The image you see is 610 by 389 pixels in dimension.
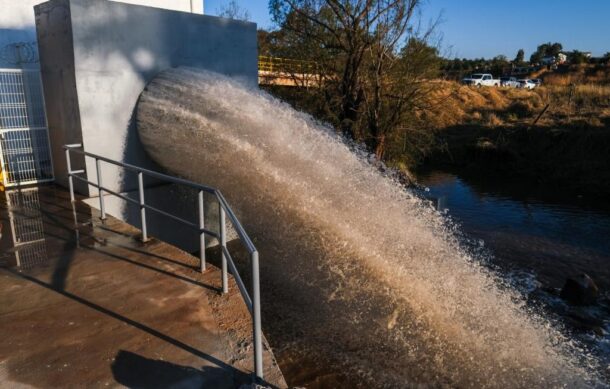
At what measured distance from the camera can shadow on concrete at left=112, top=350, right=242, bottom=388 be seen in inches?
131

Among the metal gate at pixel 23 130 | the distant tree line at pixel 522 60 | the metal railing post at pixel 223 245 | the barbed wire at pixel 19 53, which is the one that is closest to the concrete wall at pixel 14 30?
the barbed wire at pixel 19 53

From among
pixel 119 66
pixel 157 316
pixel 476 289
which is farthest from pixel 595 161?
pixel 157 316

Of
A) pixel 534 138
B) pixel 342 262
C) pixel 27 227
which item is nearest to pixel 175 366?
pixel 342 262

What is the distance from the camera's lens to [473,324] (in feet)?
20.8

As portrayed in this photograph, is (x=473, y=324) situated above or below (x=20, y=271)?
below

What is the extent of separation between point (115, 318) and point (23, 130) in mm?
6808

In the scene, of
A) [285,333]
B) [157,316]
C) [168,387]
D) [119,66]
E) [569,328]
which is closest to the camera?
[168,387]

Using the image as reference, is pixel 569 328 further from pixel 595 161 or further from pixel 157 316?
pixel 595 161

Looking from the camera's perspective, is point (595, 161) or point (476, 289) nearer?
point (476, 289)

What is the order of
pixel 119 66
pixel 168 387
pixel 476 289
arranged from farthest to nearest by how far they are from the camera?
pixel 119 66 < pixel 476 289 < pixel 168 387

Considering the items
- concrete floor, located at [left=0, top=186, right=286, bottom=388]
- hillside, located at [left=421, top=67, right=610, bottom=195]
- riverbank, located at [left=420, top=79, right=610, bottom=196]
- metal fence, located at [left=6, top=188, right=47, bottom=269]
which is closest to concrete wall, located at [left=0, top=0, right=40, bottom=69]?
metal fence, located at [left=6, top=188, right=47, bottom=269]

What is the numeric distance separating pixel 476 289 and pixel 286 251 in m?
3.17

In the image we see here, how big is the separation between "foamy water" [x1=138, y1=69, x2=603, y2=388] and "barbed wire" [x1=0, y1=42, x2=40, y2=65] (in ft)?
13.8

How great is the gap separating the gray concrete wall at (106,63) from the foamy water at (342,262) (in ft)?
1.24
